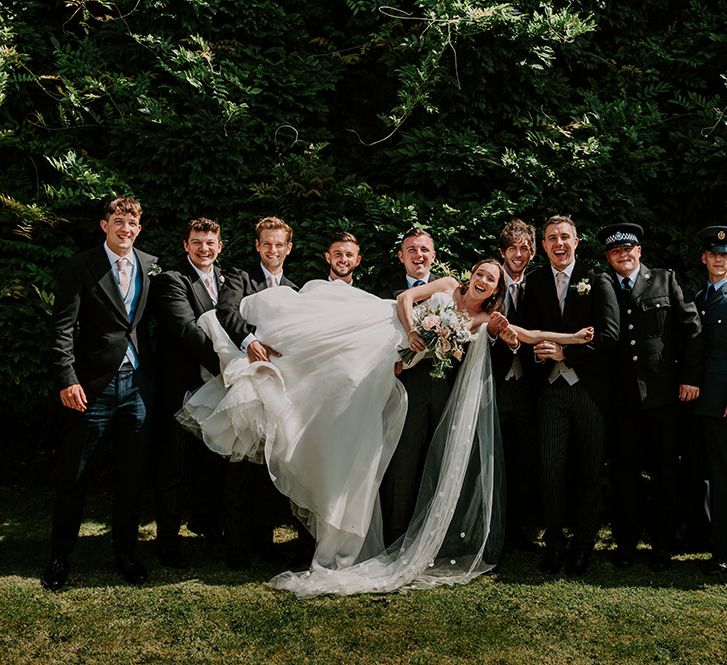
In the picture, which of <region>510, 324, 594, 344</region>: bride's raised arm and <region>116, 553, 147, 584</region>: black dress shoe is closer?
<region>116, 553, 147, 584</region>: black dress shoe

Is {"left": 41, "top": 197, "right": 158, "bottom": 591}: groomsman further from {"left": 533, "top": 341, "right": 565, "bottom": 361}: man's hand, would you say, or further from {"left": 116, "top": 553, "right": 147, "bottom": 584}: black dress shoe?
{"left": 533, "top": 341, "right": 565, "bottom": 361}: man's hand

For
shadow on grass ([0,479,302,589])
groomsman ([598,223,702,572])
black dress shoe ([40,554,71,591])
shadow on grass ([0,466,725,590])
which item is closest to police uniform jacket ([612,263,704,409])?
groomsman ([598,223,702,572])

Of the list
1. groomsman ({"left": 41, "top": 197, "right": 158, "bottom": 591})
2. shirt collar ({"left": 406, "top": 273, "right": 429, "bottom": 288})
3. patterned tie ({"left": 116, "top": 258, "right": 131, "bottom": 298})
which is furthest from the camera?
shirt collar ({"left": 406, "top": 273, "right": 429, "bottom": 288})

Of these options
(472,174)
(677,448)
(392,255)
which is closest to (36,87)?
(392,255)

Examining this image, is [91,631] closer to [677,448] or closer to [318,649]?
[318,649]

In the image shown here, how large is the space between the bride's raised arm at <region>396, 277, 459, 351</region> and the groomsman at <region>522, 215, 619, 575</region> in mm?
747

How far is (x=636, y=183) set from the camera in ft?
23.0

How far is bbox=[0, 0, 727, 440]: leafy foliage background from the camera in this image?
22.1 feet

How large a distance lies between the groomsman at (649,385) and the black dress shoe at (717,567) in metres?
0.27

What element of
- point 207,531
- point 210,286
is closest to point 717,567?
point 207,531

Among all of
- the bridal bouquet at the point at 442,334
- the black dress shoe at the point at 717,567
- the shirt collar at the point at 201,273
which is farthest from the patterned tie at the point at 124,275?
the black dress shoe at the point at 717,567

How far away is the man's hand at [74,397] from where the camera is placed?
16.2ft

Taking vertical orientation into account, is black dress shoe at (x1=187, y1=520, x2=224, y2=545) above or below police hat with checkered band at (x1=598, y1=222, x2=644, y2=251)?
below

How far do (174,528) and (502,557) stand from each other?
7.94 feet
